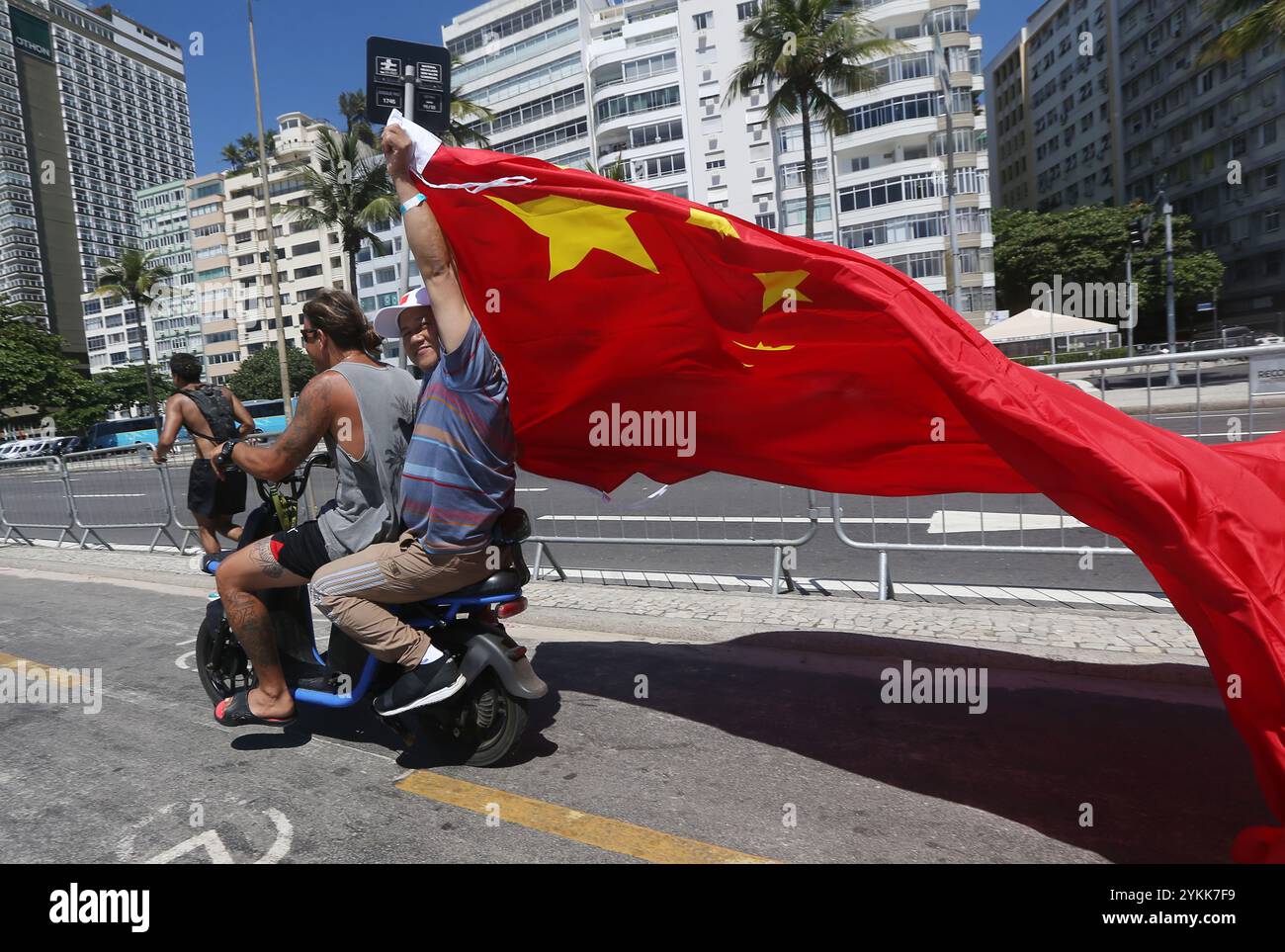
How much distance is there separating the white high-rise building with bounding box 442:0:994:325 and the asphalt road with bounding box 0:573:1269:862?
1626 inches

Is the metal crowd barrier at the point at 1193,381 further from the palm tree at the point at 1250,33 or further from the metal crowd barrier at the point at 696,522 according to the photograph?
the palm tree at the point at 1250,33

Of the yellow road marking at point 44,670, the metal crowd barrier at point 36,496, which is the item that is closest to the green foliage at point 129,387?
the metal crowd barrier at point 36,496

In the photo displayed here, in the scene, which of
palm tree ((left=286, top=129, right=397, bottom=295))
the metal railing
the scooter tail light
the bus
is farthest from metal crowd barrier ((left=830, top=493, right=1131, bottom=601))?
the bus

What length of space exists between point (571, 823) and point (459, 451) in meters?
1.46

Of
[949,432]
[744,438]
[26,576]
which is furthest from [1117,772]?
[26,576]

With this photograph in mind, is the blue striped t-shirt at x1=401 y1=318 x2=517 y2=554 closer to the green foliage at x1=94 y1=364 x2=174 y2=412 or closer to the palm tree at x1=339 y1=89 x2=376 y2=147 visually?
the palm tree at x1=339 y1=89 x2=376 y2=147

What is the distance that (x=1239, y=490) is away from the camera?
2707 millimetres

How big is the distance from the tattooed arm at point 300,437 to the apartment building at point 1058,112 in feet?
259

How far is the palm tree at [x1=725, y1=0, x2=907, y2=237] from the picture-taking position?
1040 inches

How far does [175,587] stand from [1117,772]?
7.83m

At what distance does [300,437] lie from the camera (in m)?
3.38

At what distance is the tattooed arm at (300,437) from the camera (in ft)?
10.9

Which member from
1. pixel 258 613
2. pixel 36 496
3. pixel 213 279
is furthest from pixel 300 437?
pixel 213 279

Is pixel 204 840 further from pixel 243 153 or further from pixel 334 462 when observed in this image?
pixel 243 153
